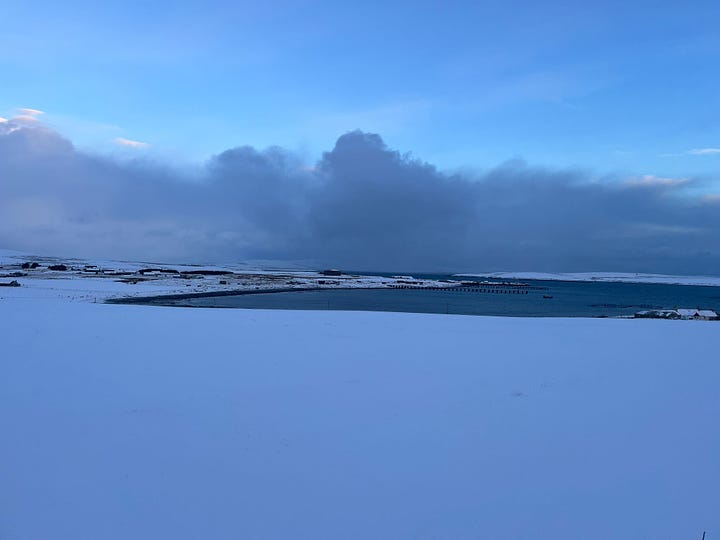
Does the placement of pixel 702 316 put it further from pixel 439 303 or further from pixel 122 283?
pixel 122 283

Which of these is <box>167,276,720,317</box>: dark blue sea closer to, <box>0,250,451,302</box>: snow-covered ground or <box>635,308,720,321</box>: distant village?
<box>0,250,451,302</box>: snow-covered ground

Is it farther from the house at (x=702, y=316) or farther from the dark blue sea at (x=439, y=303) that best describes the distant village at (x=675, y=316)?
the dark blue sea at (x=439, y=303)

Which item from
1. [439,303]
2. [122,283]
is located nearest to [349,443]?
[439,303]

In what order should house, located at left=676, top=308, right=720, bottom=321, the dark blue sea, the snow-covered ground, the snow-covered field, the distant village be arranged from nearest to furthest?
1. the snow-covered field
2. the distant village
3. house, located at left=676, top=308, right=720, bottom=321
4. the snow-covered ground
5. the dark blue sea

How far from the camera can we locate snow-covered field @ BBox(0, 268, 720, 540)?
398cm

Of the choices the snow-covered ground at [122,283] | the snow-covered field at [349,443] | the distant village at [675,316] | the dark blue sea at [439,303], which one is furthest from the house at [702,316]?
the snow-covered ground at [122,283]

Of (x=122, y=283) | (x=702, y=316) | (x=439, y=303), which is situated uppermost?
(x=122, y=283)

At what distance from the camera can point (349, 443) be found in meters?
5.39

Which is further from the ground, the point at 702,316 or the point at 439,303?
the point at 702,316

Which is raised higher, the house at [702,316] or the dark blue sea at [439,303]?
the house at [702,316]

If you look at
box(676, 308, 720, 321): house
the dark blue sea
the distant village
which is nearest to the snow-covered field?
the distant village

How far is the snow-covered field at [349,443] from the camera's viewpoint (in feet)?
13.1

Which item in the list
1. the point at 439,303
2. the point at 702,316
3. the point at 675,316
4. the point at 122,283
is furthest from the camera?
the point at 439,303

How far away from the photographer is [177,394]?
272 inches
